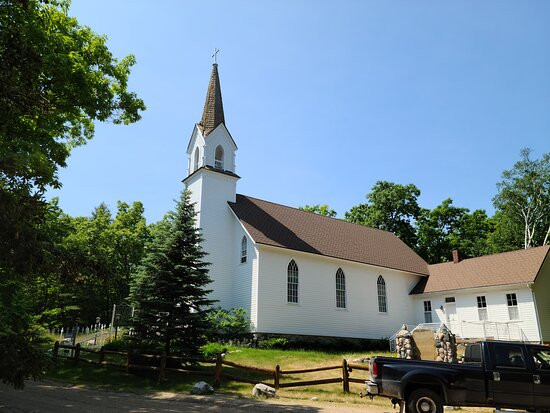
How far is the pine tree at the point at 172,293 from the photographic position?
1684 cm

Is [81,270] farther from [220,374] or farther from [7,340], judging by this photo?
[220,374]

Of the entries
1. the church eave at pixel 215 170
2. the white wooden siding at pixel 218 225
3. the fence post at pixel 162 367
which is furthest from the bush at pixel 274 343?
the church eave at pixel 215 170

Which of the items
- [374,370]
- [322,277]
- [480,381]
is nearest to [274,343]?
[322,277]

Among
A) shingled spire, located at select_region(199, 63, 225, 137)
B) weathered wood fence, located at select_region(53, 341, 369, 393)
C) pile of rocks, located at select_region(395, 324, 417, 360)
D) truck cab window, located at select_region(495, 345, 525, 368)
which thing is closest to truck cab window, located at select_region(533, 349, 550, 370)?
truck cab window, located at select_region(495, 345, 525, 368)

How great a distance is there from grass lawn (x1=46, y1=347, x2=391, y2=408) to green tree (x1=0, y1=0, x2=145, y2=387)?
220 centimetres

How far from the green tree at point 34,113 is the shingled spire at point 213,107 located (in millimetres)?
10100

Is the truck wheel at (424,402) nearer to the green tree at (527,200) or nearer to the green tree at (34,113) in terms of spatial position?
the green tree at (34,113)

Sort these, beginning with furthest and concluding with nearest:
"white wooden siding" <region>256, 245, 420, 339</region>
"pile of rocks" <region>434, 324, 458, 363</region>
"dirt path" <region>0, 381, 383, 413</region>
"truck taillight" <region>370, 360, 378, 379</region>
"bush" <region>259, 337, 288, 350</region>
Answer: "white wooden siding" <region>256, 245, 420, 339</region> → "bush" <region>259, 337, 288, 350</region> → "pile of rocks" <region>434, 324, 458, 363</region> → "dirt path" <region>0, 381, 383, 413</region> → "truck taillight" <region>370, 360, 378, 379</region>

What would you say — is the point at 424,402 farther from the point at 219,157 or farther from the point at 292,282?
the point at 219,157

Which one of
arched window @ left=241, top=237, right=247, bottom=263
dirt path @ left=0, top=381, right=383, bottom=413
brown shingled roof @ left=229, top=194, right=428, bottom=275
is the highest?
brown shingled roof @ left=229, top=194, right=428, bottom=275

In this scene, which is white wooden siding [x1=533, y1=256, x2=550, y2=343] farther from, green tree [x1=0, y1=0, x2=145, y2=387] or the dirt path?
green tree [x1=0, y1=0, x2=145, y2=387]

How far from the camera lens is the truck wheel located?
9172mm

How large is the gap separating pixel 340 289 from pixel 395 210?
25190 millimetres

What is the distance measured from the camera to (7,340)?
26.8 feet
